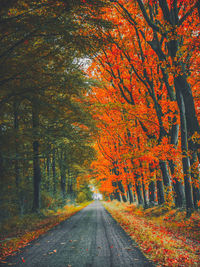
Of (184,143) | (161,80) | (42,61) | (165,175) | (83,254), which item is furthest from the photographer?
(161,80)

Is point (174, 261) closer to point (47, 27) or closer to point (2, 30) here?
point (47, 27)

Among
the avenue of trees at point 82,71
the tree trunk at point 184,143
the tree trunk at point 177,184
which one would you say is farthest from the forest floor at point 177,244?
the tree trunk at point 177,184

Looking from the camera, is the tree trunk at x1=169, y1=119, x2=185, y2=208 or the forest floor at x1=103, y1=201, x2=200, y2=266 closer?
the forest floor at x1=103, y1=201, x2=200, y2=266

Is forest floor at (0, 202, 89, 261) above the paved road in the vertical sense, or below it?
below

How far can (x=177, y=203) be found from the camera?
1098cm

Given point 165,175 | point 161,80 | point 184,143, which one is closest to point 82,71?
point 161,80

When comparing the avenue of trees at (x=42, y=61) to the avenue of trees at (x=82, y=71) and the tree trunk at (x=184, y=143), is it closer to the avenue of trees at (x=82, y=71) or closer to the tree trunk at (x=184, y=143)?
the avenue of trees at (x=82, y=71)

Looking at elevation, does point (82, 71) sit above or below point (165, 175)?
above

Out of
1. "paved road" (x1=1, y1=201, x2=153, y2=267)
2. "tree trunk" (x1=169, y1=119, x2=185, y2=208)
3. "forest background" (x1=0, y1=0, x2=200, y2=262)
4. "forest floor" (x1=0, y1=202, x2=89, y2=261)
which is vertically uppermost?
"forest background" (x1=0, y1=0, x2=200, y2=262)

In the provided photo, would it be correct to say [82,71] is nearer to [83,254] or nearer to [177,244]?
[83,254]

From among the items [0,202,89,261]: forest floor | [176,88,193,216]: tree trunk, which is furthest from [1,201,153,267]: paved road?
[176,88,193,216]: tree trunk

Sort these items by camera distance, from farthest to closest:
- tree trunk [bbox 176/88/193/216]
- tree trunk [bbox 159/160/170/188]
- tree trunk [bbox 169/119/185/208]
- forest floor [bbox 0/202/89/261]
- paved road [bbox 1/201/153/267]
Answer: tree trunk [bbox 159/160/170/188] < tree trunk [bbox 169/119/185/208] < tree trunk [bbox 176/88/193/216] < forest floor [bbox 0/202/89/261] < paved road [bbox 1/201/153/267]

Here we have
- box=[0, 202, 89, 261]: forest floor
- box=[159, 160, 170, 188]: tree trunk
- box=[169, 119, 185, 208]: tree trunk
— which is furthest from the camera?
box=[159, 160, 170, 188]: tree trunk

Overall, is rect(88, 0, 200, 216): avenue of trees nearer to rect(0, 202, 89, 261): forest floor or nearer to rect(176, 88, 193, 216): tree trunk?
rect(176, 88, 193, 216): tree trunk
